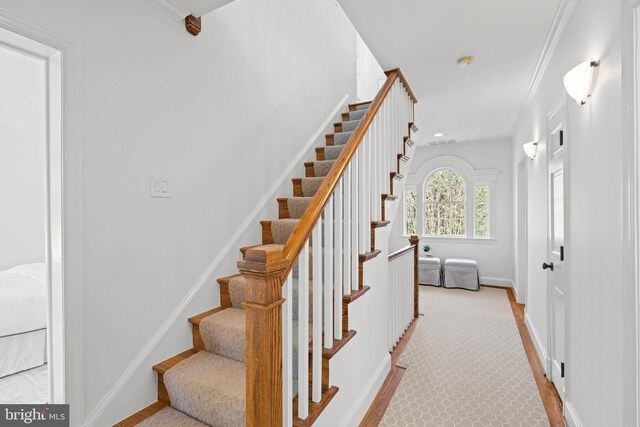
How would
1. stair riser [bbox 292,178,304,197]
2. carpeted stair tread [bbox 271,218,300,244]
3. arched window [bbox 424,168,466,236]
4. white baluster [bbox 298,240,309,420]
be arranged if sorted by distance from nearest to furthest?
white baluster [bbox 298,240,309,420] → carpeted stair tread [bbox 271,218,300,244] → stair riser [bbox 292,178,304,197] → arched window [bbox 424,168,466,236]

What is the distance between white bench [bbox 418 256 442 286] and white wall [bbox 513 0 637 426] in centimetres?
353

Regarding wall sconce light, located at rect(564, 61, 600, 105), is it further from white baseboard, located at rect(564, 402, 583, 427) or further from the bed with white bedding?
the bed with white bedding

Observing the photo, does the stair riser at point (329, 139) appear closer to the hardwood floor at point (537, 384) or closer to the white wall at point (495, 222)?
the hardwood floor at point (537, 384)

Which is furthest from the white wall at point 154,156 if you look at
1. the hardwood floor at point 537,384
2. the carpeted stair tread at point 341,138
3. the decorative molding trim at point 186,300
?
the hardwood floor at point 537,384

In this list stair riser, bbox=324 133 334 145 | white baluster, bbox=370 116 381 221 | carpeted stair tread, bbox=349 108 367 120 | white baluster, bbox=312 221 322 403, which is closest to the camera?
white baluster, bbox=312 221 322 403

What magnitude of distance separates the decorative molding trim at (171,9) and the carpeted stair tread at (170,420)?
7.62ft

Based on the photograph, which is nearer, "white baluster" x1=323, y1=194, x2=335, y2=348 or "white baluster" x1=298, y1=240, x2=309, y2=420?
"white baluster" x1=298, y1=240, x2=309, y2=420

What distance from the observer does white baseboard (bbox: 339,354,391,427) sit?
69.2 inches

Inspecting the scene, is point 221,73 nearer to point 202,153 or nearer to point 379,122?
point 202,153

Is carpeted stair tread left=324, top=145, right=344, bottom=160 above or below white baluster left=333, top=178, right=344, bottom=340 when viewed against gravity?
above

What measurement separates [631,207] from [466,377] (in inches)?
74.1

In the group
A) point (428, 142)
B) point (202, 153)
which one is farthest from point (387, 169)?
point (428, 142)

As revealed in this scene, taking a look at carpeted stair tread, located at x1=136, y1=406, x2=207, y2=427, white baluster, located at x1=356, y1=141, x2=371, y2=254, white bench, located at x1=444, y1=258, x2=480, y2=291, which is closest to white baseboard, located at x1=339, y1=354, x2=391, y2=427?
carpeted stair tread, located at x1=136, y1=406, x2=207, y2=427

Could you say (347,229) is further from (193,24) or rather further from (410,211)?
(410,211)
